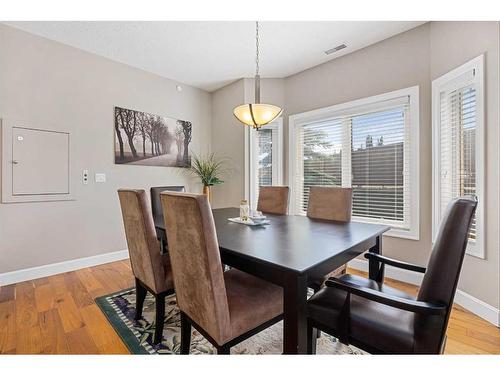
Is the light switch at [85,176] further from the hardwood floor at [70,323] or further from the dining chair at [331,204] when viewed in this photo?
the dining chair at [331,204]

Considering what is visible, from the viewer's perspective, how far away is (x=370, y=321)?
112 cm

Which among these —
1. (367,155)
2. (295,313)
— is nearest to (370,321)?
(295,313)

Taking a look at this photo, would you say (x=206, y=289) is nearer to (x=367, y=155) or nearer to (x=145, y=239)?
(x=145, y=239)

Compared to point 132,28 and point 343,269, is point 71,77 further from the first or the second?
point 343,269

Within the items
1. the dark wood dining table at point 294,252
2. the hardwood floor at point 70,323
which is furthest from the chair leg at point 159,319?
the dark wood dining table at point 294,252

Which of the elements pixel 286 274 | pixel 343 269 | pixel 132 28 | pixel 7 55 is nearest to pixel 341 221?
pixel 343 269

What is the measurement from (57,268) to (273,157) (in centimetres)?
318

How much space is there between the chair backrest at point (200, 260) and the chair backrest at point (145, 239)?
41 cm

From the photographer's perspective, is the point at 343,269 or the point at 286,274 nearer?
the point at 286,274

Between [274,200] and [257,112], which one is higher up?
[257,112]

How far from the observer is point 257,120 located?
7.34 ft

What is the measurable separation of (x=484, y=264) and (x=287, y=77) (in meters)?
3.26

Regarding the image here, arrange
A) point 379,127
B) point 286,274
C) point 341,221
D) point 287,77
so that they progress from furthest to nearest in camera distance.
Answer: point 287,77 → point 379,127 → point 341,221 → point 286,274

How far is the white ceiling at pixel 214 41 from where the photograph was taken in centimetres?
261
